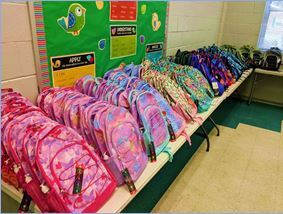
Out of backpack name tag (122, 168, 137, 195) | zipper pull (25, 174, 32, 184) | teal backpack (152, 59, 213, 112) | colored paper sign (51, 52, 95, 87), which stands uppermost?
colored paper sign (51, 52, 95, 87)

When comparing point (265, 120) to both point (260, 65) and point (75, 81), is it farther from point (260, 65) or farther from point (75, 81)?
point (75, 81)

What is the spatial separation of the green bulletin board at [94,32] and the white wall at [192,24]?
26cm

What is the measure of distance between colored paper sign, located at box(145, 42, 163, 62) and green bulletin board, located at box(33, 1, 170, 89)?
1.7 inches

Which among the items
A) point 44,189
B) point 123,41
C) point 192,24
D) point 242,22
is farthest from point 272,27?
point 44,189

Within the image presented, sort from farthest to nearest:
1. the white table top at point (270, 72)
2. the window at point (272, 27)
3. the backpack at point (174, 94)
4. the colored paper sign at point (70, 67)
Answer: the window at point (272, 27)
the white table top at point (270, 72)
the backpack at point (174, 94)
the colored paper sign at point (70, 67)

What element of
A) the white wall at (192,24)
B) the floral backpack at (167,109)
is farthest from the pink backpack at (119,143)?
the white wall at (192,24)

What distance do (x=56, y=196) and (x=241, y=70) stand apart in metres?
2.72

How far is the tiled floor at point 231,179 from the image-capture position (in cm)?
172

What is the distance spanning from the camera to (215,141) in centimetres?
259

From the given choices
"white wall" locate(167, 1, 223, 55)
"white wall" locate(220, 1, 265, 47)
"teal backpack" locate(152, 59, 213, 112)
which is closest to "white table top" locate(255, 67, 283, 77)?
"white wall" locate(220, 1, 265, 47)

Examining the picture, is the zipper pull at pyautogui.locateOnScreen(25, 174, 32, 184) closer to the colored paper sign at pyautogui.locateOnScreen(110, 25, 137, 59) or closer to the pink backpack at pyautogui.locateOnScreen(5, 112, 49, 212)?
the pink backpack at pyautogui.locateOnScreen(5, 112, 49, 212)

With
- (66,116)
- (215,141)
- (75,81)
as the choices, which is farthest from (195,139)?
(66,116)

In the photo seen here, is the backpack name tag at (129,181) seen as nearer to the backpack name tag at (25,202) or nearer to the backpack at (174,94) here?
the backpack name tag at (25,202)

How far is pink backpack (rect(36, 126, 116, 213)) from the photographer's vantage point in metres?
0.84
